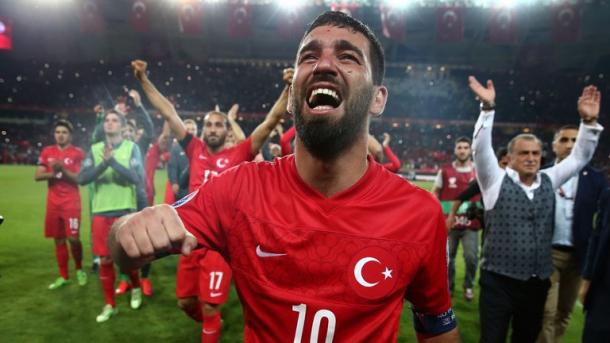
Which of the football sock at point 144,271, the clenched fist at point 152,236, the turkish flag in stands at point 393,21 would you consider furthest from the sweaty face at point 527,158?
the turkish flag in stands at point 393,21

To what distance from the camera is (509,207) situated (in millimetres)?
3193

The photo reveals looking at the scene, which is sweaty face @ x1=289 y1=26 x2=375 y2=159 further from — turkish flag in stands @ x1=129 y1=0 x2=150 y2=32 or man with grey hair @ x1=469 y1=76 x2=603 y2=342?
turkish flag in stands @ x1=129 y1=0 x2=150 y2=32

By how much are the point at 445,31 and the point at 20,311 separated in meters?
19.5

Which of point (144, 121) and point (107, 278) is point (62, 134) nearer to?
point (144, 121)

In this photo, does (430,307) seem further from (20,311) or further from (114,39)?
(114,39)

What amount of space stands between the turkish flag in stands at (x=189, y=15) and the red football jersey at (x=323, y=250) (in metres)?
19.1

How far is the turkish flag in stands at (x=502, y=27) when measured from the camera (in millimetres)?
18609

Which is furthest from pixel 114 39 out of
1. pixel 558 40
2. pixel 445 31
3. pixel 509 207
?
pixel 509 207

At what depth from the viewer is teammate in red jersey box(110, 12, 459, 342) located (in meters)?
1.46

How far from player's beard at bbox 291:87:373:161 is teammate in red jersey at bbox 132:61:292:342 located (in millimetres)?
2043

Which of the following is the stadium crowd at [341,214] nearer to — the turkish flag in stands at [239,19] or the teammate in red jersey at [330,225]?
the teammate in red jersey at [330,225]

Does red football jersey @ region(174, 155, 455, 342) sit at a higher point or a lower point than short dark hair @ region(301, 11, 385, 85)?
lower

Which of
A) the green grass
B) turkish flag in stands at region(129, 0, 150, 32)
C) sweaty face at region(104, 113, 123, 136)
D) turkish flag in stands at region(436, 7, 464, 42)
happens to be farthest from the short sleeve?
turkish flag in stands at region(436, 7, 464, 42)

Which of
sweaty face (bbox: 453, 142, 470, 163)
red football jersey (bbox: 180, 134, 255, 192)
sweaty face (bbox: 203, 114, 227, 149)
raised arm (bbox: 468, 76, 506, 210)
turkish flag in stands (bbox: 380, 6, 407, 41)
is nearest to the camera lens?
raised arm (bbox: 468, 76, 506, 210)
